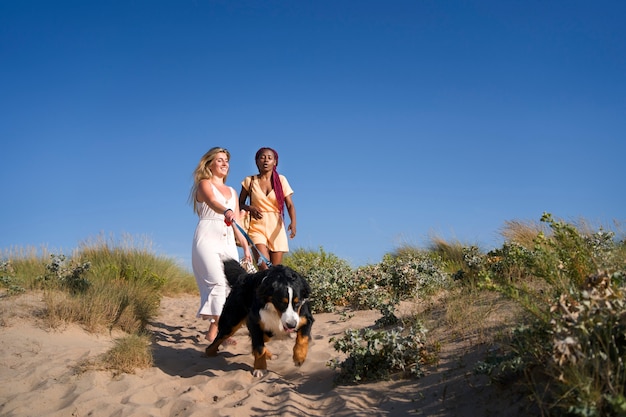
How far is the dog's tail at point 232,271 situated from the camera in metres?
6.49

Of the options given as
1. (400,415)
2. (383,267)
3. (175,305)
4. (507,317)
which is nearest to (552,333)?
(400,415)

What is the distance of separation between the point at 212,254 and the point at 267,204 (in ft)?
4.90

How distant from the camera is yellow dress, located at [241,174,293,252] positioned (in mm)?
8195

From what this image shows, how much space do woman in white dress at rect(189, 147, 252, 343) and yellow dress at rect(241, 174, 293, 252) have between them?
643 mm

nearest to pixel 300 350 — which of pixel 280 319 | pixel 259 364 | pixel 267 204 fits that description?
pixel 280 319

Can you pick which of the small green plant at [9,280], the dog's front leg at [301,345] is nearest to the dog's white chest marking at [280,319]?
the dog's front leg at [301,345]

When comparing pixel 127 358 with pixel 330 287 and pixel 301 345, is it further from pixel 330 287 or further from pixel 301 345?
pixel 330 287

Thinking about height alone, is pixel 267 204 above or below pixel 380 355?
above

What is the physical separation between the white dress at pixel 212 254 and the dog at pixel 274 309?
1.26 metres

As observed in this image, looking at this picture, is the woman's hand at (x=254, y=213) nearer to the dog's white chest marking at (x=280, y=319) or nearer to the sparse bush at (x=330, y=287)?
the sparse bush at (x=330, y=287)

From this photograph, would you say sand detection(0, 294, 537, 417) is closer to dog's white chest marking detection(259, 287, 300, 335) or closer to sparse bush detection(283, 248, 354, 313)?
dog's white chest marking detection(259, 287, 300, 335)

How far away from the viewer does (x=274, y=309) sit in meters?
5.24

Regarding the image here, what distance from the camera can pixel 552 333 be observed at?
3.30m

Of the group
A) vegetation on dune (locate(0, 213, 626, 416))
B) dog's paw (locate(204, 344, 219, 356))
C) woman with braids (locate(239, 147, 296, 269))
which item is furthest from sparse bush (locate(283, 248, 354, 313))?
dog's paw (locate(204, 344, 219, 356))
